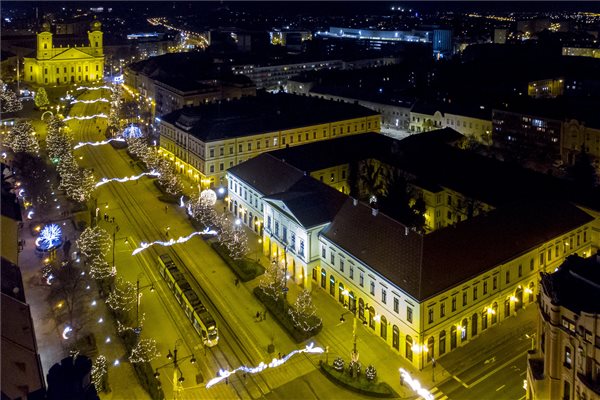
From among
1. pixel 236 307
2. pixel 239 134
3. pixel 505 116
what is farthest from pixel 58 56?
pixel 236 307

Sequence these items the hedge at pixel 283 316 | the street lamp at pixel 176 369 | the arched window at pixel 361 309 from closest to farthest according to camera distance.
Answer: the street lamp at pixel 176 369 → the hedge at pixel 283 316 → the arched window at pixel 361 309

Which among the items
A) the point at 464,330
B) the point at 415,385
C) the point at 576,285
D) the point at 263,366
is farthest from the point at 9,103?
the point at 576,285

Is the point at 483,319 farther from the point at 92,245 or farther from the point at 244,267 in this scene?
the point at 92,245

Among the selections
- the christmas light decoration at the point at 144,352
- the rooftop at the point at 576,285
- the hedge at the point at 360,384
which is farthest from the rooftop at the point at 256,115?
the rooftop at the point at 576,285

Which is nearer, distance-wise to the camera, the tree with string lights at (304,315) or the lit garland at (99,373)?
the lit garland at (99,373)

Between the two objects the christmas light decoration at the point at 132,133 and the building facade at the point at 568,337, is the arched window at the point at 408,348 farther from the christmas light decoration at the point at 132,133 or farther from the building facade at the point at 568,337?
the christmas light decoration at the point at 132,133

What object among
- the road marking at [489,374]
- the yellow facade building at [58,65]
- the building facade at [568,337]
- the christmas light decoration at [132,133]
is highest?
the yellow facade building at [58,65]

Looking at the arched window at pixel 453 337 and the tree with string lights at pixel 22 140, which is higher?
the tree with string lights at pixel 22 140

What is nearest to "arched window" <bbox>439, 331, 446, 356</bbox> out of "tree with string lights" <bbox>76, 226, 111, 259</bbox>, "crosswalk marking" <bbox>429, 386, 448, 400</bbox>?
"crosswalk marking" <bbox>429, 386, 448, 400</bbox>
